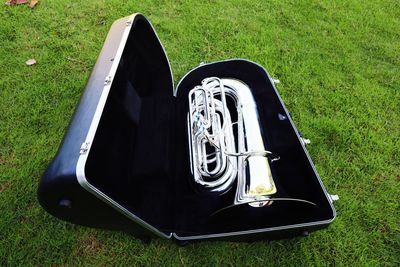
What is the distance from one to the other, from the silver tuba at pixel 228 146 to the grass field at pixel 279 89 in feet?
1.54

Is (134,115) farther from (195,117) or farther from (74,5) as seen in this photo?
(74,5)

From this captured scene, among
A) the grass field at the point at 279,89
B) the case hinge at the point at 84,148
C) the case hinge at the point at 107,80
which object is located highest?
the case hinge at the point at 107,80

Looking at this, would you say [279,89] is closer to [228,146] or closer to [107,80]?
[228,146]

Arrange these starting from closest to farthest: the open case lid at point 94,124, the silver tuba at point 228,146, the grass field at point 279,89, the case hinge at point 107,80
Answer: the open case lid at point 94,124 < the case hinge at point 107,80 < the silver tuba at point 228,146 < the grass field at point 279,89

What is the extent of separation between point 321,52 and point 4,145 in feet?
9.81

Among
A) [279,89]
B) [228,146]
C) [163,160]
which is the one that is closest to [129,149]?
[163,160]

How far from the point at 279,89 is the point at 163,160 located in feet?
4.68

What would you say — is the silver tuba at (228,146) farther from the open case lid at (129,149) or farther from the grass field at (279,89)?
the grass field at (279,89)

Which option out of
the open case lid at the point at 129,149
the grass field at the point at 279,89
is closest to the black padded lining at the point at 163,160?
the open case lid at the point at 129,149

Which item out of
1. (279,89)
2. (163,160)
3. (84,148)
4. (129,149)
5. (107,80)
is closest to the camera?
(84,148)

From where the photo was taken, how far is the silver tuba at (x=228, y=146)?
1.87 m

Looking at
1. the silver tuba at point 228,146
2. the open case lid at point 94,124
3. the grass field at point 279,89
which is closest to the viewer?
the open case lid at point 94,124

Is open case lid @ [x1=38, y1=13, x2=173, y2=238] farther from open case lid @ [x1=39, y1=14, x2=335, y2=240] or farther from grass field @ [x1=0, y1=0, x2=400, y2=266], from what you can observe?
grass field @ [x1=0, y1=0, x2=400, y2=266]

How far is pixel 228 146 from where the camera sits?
206 cm
